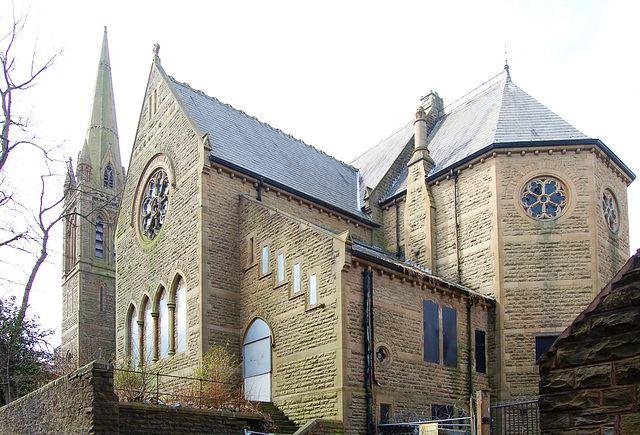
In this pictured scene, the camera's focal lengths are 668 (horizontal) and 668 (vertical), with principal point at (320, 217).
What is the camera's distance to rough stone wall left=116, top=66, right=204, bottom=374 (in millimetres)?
22188

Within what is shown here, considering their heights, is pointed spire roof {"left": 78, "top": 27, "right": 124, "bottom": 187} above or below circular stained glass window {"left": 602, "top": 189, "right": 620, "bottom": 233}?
above

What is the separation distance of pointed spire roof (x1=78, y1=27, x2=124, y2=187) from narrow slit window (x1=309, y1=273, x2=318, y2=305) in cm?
3736

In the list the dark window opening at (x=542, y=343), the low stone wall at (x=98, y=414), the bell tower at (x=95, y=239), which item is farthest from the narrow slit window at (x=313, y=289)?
the bell tower at (x=95, y=239)

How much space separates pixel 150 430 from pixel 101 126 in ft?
141

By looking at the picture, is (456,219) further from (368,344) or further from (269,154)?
(368,344)

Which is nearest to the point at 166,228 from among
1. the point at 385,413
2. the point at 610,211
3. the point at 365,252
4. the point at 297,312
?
the point at 297,312

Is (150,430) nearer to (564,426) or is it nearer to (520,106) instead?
(564,426)

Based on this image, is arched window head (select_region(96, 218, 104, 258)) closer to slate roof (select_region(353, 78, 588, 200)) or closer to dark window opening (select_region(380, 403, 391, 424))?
slate roof (select_region(353, 78, 588, 200))

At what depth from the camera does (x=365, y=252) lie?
2128cm

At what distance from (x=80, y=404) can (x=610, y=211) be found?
1933 cm

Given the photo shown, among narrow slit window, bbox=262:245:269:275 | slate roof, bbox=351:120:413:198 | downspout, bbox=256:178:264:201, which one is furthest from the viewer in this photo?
slate roof, bbox=351:120:413:198

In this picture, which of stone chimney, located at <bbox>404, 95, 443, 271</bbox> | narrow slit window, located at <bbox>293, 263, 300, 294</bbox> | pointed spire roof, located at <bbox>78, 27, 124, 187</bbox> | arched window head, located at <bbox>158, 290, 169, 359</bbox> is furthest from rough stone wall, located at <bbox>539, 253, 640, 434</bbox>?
pointed spire roof, located at <bbox>78, 27, 124, 187</bbox>

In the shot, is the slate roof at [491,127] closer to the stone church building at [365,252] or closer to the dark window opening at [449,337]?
the stone church building at [365,252]

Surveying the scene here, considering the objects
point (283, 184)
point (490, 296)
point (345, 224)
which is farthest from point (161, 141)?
point (490, 296)
